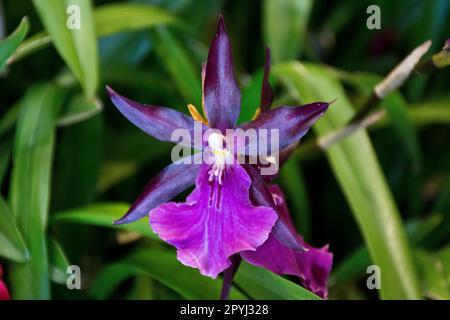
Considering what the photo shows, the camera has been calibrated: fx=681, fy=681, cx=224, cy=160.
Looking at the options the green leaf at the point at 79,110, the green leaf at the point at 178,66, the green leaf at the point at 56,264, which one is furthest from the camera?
the green leaf at the point at 178,66

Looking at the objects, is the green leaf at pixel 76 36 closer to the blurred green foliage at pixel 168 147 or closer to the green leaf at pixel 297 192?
the blurred green foliage at pixel 168 147

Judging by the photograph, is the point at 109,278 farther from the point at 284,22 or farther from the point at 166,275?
the point at 284,22

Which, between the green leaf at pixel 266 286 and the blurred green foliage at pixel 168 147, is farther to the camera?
the blurred green foliage at pixel 168 147

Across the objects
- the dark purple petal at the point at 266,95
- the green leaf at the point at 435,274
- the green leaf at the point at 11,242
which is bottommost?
the green leaf at the point at 435,274

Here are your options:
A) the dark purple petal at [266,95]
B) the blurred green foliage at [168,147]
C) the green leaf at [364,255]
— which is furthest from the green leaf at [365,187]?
the dark purple petal at [266,95]

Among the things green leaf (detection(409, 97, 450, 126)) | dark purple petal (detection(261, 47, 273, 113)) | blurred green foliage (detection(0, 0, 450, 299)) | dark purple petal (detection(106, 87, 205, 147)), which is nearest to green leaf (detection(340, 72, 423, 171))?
blurred green foliage (detection(0, 0, 450, 299))

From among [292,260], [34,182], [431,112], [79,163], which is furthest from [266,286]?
[431,112]

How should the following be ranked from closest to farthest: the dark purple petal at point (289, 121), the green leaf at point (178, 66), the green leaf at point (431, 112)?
1. the dark purple petal at point (289, 121)
2. the green leaf at point (178, 66)
3. the green leaf at point (431, 112)

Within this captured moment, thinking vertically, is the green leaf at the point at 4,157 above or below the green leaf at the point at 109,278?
above
